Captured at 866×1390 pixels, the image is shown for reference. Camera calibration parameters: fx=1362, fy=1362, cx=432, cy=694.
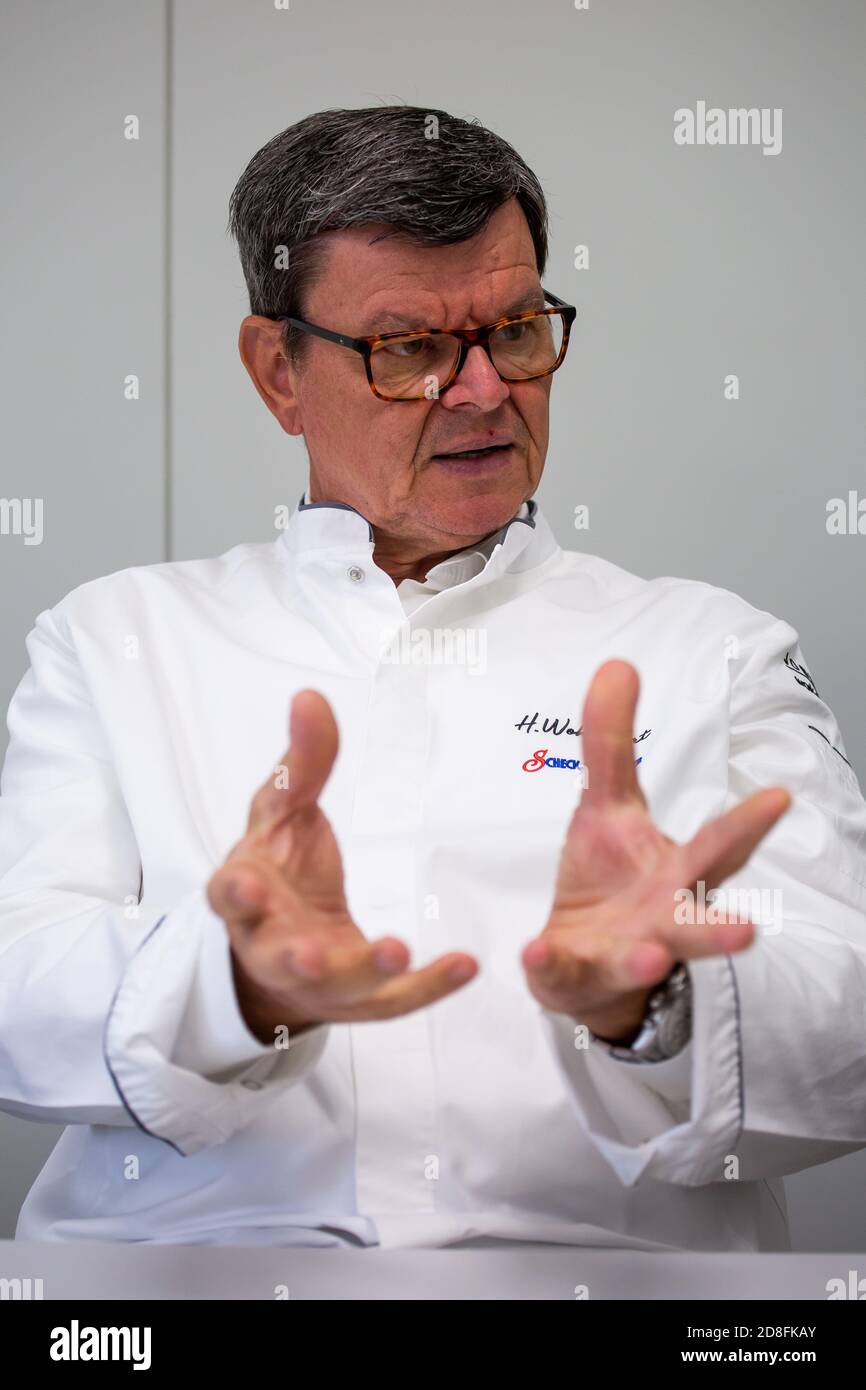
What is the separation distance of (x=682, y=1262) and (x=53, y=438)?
155cm

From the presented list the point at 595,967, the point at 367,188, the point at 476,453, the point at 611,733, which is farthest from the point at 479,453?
the point at 595,967

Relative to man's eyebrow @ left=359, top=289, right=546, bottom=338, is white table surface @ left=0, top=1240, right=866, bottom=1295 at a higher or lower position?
lower

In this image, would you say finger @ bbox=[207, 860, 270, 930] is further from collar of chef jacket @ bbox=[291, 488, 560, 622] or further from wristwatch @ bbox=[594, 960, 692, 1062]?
collar of chef jacket @ bbox=[291, 488, 560, 622]

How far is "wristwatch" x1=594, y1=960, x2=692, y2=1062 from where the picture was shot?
0.86m

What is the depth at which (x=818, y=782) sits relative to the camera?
1.27 metres

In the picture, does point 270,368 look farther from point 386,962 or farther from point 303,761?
point 386,962

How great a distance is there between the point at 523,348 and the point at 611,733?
0.70 m

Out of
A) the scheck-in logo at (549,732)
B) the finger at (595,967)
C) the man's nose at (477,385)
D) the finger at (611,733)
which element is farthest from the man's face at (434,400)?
the finger at (595,967)

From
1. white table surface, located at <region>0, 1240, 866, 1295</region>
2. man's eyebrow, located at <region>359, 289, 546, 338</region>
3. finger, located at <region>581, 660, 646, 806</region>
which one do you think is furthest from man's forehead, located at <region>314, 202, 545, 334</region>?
white table surface, located at <region>0, 1240, 866, 1295</region>

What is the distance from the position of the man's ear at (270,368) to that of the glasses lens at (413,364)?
187 mm

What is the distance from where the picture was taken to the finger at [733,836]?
0.74 metres

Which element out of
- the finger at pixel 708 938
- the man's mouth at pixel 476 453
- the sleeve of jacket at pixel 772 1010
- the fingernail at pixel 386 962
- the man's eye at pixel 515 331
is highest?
the man's eye at pixel 515 331

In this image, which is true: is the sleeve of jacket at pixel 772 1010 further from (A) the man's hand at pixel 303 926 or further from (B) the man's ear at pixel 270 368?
(B) the man's ear at pixel 270 368

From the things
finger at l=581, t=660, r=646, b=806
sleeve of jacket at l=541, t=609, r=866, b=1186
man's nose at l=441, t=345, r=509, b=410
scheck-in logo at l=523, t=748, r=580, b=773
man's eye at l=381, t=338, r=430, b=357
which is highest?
man's eye at l=381, t=338, r=430, b=357
